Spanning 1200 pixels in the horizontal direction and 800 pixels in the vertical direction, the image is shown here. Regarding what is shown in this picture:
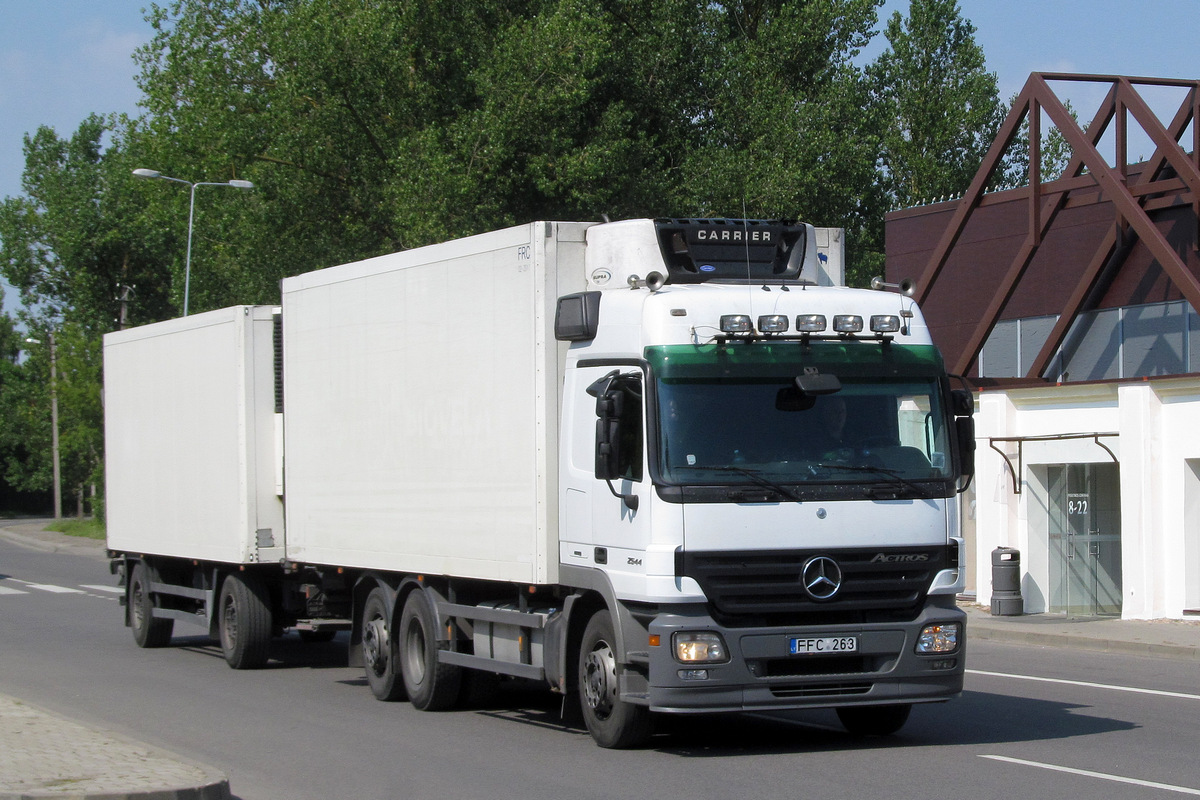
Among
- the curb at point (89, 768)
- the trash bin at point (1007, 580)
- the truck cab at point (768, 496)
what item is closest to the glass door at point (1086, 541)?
the trash bin at point (1007, 580)

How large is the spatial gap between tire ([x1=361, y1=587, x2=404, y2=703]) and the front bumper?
4056 millimetres

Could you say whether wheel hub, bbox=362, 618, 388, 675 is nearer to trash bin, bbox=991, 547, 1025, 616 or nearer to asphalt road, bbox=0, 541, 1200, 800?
asphalt road, bbox=0, 541, 1200, 800

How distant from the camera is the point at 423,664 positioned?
12.0 m

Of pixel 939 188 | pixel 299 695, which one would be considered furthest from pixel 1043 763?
pixel 939 188

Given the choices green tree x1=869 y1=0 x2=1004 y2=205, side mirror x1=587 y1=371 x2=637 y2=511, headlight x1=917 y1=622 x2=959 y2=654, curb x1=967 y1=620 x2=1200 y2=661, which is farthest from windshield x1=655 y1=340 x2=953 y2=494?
green tree x1=869 y1=0 x2=1004 y2=205

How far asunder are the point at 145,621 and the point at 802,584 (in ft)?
37.2

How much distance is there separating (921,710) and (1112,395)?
10.9 metres

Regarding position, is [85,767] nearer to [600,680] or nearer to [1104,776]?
[600,680]

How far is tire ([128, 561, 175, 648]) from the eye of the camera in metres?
18.0

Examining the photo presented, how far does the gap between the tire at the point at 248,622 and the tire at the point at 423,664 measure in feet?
11.3

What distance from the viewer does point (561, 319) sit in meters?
10.2

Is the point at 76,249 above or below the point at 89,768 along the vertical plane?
above

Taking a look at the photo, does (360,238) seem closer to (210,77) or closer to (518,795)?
Answer: (210,77)

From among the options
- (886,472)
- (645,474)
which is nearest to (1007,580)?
(886,472)
